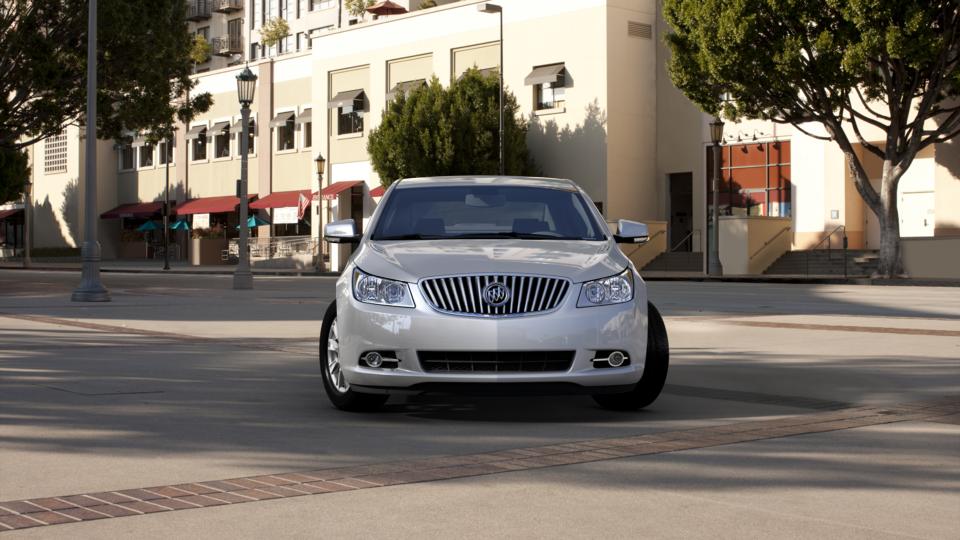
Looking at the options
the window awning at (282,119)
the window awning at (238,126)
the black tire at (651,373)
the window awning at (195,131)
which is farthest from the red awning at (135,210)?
the black tire at (651,373)

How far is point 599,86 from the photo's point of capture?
2114 inches

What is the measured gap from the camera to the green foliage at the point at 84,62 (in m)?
33.7

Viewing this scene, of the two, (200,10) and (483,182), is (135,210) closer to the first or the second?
(200,10)

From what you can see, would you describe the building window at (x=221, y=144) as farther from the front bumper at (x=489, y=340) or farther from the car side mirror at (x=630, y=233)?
the front bumper at (x=489, y=340)

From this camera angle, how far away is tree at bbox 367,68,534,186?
5309cm

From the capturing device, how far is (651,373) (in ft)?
29.6

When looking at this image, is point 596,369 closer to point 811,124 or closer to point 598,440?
point 598,440

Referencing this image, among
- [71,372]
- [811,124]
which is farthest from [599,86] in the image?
[71,372]

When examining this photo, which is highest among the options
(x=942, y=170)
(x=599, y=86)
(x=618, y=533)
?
(x=599, y=86)

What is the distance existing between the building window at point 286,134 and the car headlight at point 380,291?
62.1m

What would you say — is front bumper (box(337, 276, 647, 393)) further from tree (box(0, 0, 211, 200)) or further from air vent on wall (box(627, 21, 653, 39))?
air vent on wall (box(627, 21, 653, 39))

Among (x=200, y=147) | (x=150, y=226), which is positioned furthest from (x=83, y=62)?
(x=200, y=147)

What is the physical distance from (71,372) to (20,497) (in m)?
5.84

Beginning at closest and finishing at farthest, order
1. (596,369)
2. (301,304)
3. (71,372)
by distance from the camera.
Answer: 1. (596,369)
2. (71,372)
3. (301,304)
